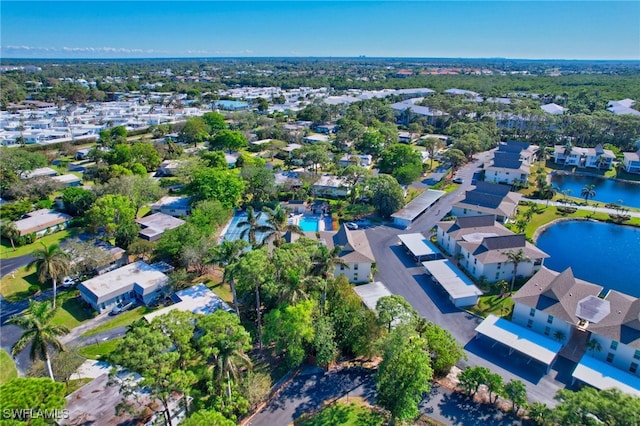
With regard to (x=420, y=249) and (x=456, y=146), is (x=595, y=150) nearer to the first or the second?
(x=456, y=146)

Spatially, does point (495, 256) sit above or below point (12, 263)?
above

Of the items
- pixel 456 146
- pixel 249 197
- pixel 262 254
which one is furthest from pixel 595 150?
pixel 262 254

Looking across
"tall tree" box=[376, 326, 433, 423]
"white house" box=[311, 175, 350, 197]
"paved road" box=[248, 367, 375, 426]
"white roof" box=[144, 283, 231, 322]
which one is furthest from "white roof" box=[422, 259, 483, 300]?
"white house" box=[311, 175, 350, 197]

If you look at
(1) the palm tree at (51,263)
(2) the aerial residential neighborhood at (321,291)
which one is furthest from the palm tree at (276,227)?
(1) the palm tree at (51,263)

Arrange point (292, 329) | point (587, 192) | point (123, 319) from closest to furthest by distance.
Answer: point (292, 329) → point (123, 319) → point (587, 192)

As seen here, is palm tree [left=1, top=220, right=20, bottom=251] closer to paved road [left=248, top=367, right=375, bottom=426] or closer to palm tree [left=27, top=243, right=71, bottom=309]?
palm tree [left=27, top=243, right=71, bottom=309]

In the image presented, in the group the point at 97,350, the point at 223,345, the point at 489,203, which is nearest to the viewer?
the point at 223,345

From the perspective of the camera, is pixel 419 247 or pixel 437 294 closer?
pixel 437 294

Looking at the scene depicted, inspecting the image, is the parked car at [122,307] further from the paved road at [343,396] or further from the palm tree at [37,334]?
the paved road at [343,396]

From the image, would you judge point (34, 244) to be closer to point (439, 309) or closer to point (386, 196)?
point (386, 196)

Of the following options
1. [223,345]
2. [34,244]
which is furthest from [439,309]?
[34,244]
